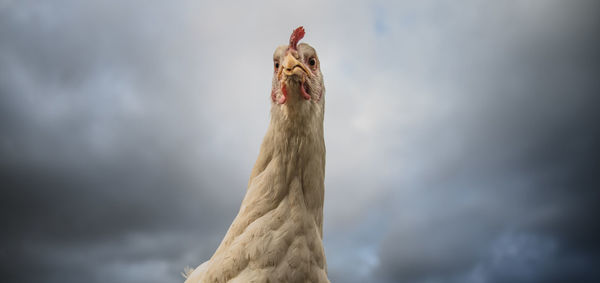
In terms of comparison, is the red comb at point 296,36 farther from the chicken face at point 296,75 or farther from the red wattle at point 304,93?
the red wattle at point 304,93

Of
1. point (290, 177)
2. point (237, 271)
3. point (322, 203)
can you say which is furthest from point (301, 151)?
point (237, 271)

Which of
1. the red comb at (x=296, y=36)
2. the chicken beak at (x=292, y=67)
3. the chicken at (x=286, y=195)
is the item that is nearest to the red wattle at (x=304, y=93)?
the chicken at (x=286, y=195)

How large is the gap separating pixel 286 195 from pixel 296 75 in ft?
3.94

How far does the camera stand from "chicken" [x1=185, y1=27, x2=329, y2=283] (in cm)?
343

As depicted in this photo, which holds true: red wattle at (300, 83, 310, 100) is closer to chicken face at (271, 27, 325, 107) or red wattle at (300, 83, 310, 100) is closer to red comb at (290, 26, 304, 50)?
chicken face at (271, 27, 325, 107)

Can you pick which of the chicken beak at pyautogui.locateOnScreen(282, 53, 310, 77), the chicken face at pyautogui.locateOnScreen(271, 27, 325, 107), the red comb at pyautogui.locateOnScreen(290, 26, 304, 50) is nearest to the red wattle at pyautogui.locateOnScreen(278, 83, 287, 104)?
the chicken face at pyautogui.locateOnScreen(271, 27, 325, 107)

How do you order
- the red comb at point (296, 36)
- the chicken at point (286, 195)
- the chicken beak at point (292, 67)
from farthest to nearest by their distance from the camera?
the red comb at point (296, 36) < the chicken beak at point (292, 67) < the chicken at point (286, 195)

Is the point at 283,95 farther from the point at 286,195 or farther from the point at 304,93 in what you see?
the point at 286,195

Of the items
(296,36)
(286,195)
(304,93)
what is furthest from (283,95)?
(286,195)

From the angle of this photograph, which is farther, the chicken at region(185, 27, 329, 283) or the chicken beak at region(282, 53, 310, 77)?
the chicken beak at region(282, 53, 310, 77)

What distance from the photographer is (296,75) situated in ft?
12.1

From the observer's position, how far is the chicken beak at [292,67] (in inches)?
144

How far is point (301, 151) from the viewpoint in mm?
3785

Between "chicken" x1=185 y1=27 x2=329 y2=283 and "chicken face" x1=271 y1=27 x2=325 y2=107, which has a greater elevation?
"chicken face" x1=271 y1=27 x2=325 y2=107
